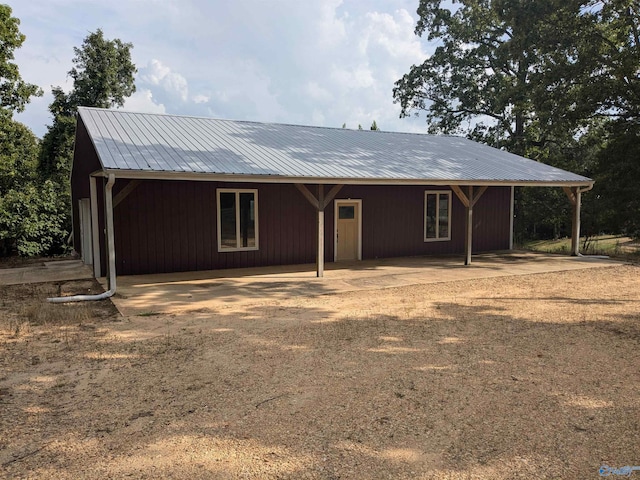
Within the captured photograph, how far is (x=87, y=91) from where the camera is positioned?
2084 cm

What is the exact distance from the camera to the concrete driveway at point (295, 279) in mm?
8078

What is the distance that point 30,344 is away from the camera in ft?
18.7

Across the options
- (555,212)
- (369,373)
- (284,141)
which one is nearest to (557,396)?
(369,373)

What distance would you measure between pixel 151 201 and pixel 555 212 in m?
19.7

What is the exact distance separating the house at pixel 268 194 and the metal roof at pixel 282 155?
40 mm

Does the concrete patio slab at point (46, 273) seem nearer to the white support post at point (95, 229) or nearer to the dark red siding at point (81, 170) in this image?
the white support post at point (95, 229)

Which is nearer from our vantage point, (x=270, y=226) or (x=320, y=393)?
(x=320, y=393)

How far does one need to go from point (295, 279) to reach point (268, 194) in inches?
105

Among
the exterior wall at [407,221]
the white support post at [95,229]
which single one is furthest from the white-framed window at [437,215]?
the white support post at [95,229]

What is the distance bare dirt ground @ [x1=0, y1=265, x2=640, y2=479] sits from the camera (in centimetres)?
312

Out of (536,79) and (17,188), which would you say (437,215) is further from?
(17,188)

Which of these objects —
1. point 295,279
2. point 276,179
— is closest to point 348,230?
point 295,279

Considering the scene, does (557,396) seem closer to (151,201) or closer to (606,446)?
(606,446)

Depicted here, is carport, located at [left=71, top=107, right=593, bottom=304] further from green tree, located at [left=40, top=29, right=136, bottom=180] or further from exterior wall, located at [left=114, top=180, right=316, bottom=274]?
green tree, located at [left=40, top=29, right=136, bottom=180]
